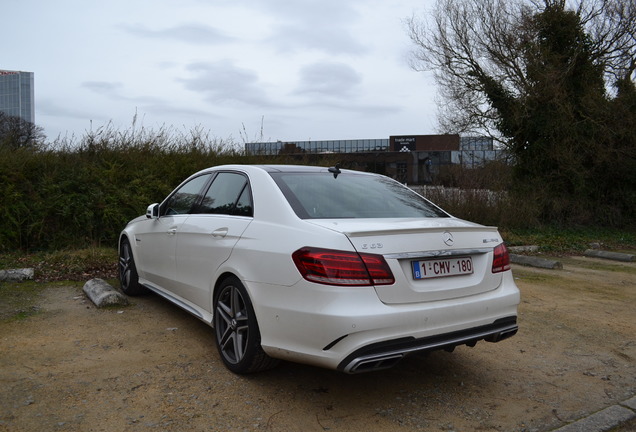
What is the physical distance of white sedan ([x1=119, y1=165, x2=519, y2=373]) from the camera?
3051 millimetres

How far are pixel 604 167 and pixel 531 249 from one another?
712cm

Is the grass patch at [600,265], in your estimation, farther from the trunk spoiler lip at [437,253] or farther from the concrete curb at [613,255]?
the trunk spoiler lip at [437,253]

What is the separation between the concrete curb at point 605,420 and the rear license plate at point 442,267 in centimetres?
108

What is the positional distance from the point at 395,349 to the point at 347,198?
4.42ft

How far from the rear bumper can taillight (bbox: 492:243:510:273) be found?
48 cm

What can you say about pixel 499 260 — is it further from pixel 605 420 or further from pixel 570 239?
pixel 570 239

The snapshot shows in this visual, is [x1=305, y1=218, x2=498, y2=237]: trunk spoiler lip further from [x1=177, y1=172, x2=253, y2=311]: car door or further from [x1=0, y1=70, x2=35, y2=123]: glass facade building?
[x1=0, y1=70, x2=35, y2=123]: glass facade building

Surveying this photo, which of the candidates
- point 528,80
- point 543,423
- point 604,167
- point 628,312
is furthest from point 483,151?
point 543,423

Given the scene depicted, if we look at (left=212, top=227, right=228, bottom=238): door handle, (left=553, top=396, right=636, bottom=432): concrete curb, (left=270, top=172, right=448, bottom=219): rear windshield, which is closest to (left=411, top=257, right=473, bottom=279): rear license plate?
(left=270, top=172, right=448, bottom=219): rear windshield

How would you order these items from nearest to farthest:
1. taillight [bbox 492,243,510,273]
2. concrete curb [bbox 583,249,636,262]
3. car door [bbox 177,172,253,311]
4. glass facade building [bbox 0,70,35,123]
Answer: taillight [bbox 492,243,510,273]
car door [bbox 177,172,253,311]
concrete curb [bbox 583,249,636,262]
glass facade building [bbox 0,70,35,123]

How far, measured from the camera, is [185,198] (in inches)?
204

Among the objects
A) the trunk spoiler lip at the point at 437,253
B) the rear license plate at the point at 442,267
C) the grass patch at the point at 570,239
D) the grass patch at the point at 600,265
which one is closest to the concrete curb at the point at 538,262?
the grass patch at the point at 600,265

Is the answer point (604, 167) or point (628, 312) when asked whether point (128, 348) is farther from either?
point (604, 167)

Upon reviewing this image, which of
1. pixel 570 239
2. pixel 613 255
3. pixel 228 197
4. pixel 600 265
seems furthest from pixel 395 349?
pixel 570 239
